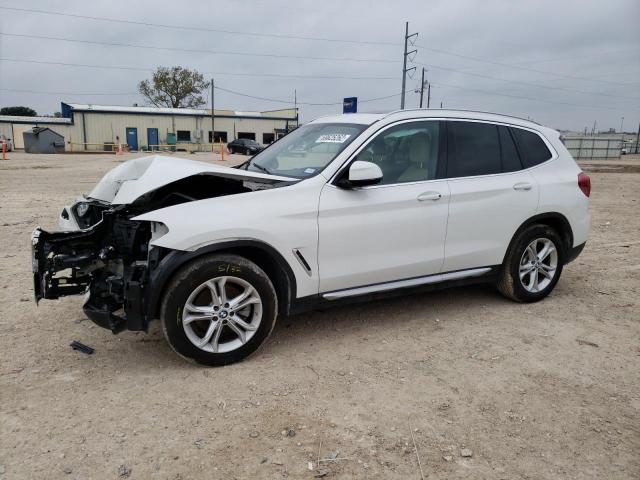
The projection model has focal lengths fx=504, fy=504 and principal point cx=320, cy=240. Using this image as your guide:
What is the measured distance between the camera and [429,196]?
4.07 m

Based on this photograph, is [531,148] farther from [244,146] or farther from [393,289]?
[244,146]

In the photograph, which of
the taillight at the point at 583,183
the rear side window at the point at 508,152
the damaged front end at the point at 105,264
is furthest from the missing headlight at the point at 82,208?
the taillight at the point at 583,183

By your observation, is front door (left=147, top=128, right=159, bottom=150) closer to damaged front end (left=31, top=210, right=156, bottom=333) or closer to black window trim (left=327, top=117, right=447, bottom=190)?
black window trim (left=327, top=117, right=447, bottom=190)

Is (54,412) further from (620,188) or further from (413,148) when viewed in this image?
(620,188)

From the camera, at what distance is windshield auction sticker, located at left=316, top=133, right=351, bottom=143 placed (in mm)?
4047

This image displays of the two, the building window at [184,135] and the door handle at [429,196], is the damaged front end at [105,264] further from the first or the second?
the building window at [184,135]

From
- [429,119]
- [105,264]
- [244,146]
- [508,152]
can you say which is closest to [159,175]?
[105,264]

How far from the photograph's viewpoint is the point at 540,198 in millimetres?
4688

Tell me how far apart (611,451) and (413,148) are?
256 centimetres

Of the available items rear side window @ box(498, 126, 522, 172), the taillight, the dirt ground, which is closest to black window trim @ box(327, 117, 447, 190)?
rear side window @ box(498, 126, 522, 172)

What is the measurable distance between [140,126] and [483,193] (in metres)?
Result: 51.0

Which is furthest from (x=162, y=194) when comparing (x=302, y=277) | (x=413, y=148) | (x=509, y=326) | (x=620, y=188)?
(x=620, y=188)

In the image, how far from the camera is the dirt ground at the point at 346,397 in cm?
254

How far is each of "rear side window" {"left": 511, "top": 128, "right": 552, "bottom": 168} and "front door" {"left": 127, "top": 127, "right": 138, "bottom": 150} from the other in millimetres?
49985
